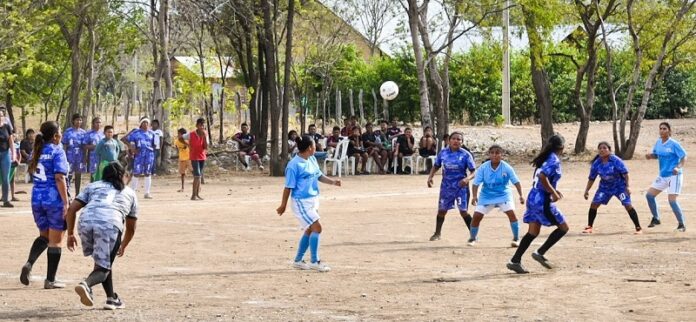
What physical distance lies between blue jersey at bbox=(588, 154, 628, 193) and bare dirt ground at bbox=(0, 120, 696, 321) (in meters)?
0.63

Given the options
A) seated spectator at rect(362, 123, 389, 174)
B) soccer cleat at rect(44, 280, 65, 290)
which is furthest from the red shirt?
soccer cleat at rect(44, 280, 65, 290)

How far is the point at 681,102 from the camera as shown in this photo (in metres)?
51.7

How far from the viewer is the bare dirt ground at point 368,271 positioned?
959cm

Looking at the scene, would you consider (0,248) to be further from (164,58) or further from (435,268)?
(164,58)

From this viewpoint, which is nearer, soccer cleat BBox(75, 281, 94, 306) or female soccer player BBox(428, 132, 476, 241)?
soccer cleat BBox(75, 281, 94, 306)

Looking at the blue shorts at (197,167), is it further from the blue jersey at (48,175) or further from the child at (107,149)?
the blue jersey at (48,175)

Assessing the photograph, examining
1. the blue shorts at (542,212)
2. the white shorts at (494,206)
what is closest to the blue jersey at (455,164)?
the white shorts at (494,206)

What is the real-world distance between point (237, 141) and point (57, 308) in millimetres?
22172

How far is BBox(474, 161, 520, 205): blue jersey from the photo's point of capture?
1407cm

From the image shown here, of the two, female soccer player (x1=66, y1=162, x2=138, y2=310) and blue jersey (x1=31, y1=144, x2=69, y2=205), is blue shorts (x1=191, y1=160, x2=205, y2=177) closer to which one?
blue jersey (x1=31, y1=144, x2=69, y2=205)

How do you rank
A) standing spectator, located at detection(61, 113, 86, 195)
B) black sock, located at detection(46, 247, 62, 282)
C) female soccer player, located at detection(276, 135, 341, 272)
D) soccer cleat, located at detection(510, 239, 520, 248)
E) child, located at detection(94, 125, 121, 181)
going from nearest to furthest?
1. black sock, located at detection(46, 247, 62, 282)
2. female soccer player, located at detection(276, 135, 341, 272)
3. soccer cleat, located at detection(510, 239, 520, 248)
4. child, located at detection(94, 125, 121, 181)
5. standing spectator, located at detection(61, 113, 86, 195)

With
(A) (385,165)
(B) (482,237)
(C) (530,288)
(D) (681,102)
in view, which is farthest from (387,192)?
(D) (681,102)

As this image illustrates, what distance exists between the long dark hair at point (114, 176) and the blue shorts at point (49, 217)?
1376mm

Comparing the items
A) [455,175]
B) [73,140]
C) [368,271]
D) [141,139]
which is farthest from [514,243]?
[73,140]
